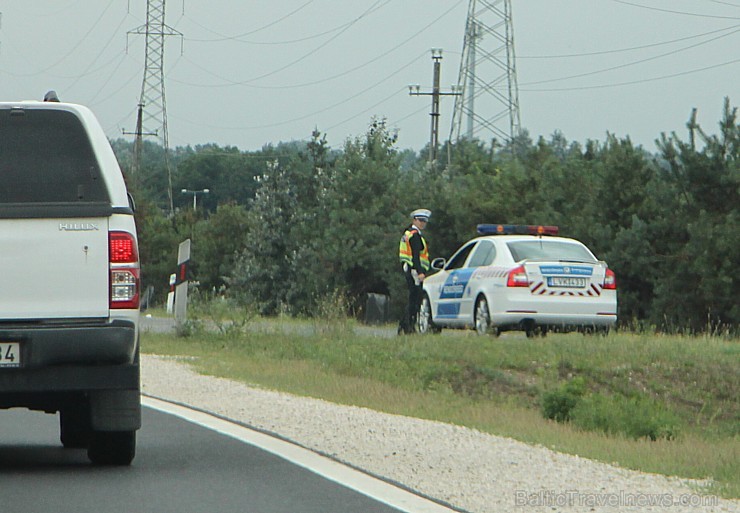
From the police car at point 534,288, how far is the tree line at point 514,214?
5145 mm

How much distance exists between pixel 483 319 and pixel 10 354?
14051 millimetres

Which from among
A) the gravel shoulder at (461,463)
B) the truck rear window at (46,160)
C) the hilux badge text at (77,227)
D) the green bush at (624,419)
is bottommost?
the green bush at (624,419)

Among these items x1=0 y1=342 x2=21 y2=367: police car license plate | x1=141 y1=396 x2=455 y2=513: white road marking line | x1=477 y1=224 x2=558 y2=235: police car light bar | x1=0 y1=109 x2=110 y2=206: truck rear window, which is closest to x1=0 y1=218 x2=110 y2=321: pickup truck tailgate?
x1=0 y1=342 x2=21 y2=367: police car license plate

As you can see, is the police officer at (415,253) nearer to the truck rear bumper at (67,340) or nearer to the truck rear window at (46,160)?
the truck rear window at (46,160)

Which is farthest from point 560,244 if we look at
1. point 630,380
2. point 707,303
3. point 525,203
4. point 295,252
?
point 295,252

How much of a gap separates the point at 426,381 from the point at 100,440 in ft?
31.3

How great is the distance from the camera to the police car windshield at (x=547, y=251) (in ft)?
72.0

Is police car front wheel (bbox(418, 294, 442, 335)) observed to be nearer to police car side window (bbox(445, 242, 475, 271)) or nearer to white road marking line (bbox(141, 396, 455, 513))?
police car side window (bbox(445, 242, 475, 271))

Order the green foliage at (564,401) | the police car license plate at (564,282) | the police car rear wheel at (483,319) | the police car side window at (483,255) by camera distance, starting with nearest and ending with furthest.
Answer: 1. the green foliage at (564,401)
2. the police car license plate at (564,282)
3. the police car rear wheel at (483,319)
4. the police car side window at (483,255)

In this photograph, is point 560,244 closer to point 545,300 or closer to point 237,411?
point 545,300

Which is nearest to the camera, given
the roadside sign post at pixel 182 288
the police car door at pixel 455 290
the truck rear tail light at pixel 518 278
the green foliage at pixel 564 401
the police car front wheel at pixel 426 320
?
the green foliage at pixel 564 401

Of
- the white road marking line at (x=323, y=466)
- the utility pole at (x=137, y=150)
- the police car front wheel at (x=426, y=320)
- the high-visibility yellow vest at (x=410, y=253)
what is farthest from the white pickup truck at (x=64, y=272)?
the utility pole at (x=137, y=150)

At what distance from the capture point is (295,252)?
50.6 meters

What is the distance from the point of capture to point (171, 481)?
923 cm
